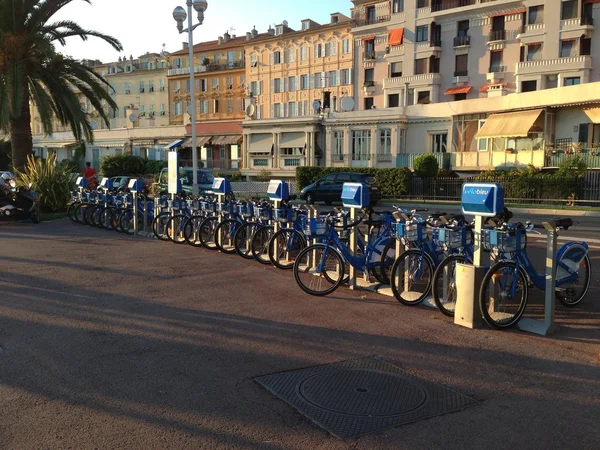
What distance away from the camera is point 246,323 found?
21.2 ft

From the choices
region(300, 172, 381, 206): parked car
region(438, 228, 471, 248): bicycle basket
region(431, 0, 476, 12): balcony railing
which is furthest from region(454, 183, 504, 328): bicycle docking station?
region(431, 0, 476, 12): balcony railing

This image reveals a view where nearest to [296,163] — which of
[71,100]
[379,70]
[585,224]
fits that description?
[379,70]

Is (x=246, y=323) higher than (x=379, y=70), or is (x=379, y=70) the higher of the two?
(x=379, y=70)

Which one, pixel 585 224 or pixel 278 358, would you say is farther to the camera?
pixel 585 224

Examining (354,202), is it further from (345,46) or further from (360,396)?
(345,46)

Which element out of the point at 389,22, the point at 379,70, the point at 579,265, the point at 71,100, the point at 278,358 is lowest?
the point at 278,358

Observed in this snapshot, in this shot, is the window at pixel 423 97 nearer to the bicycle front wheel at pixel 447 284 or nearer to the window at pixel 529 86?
the window at pixel 529 86

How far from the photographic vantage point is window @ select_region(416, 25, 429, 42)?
4559 centimetres

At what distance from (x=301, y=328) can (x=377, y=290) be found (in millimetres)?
2016

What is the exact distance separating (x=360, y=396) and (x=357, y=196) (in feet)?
A: 13.6

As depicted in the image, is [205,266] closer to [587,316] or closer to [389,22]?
[587,316]

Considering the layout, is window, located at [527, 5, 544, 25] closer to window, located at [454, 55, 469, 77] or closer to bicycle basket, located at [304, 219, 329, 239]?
window, located at [454, 55, 469, 77]

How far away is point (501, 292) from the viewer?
6367 mm

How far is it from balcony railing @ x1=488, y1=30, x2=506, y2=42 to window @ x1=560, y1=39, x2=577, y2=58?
→ 4.45m
